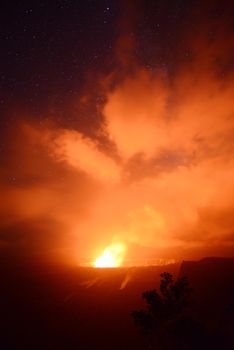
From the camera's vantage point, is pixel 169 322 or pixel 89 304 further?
pixel 89 304

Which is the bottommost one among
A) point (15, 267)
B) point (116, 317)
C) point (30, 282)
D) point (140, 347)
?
point (140, 347)

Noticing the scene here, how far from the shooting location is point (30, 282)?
10444 centimetres

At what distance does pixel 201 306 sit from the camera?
1769 inches

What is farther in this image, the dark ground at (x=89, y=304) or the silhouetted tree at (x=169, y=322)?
the dark ground at (x=89, y=304)

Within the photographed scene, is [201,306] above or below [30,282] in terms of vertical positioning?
below

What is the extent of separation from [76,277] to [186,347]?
271 ft

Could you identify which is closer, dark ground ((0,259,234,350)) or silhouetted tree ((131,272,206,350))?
silhouetted tree ((131,272,206,350))

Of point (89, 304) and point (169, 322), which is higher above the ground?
point (89, 304)

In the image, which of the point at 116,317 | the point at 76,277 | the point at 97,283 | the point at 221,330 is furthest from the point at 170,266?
the point at 221,330

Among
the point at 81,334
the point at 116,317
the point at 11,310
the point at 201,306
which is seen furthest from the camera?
the point at 11,310

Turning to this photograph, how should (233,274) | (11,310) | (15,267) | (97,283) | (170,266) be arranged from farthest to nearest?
(15,267) < (170,266) < (97,283) < (11,310) < (233,274)

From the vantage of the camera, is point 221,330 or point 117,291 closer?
point 221,330

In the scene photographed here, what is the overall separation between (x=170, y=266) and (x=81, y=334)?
5936cm

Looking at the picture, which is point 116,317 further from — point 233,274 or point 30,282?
point 30,282
